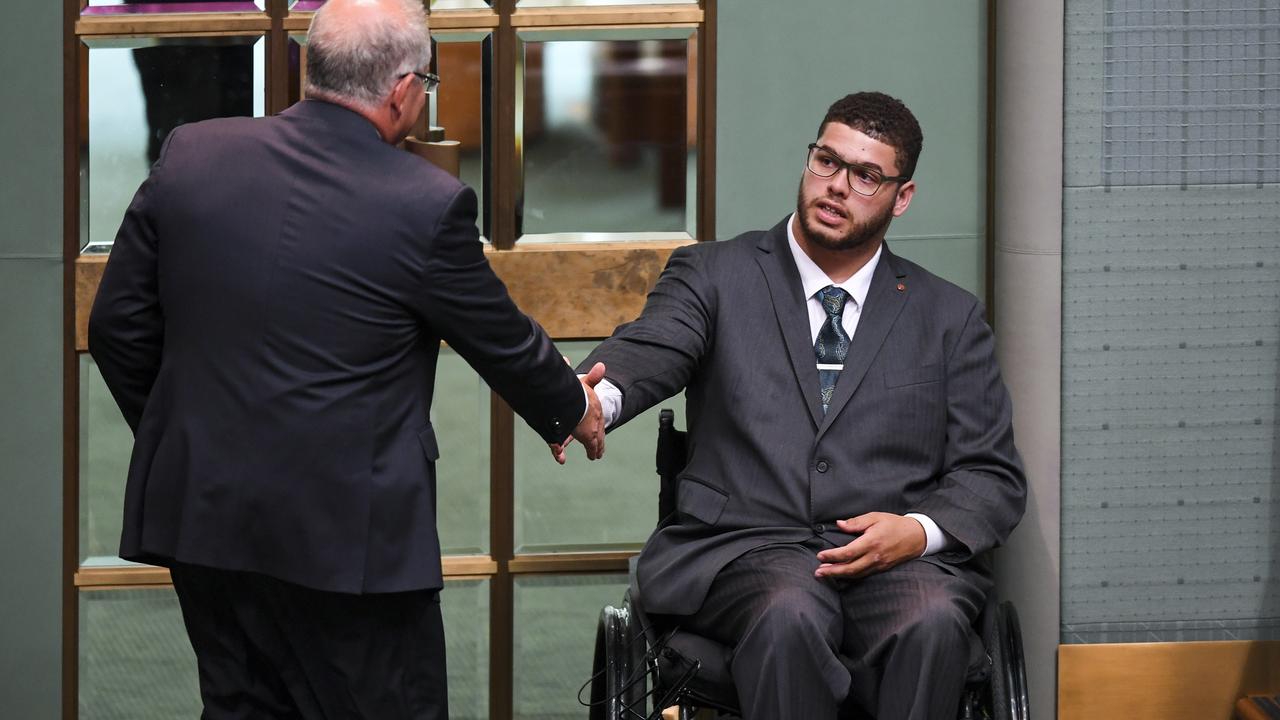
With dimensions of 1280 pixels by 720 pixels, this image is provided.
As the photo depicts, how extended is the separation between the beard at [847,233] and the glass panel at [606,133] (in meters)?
0.65

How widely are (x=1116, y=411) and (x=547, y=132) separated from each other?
149 centimetres

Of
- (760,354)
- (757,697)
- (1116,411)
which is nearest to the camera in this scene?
(757,697)

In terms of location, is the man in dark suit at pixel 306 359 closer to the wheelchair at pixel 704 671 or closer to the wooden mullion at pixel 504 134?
the wheelchair at pixel 704 671

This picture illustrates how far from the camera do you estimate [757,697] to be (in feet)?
9.30

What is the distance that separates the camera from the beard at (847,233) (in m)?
3.26

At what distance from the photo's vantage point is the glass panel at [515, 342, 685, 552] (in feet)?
13.1

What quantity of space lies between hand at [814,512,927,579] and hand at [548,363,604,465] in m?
0.47

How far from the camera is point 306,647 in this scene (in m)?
2.66

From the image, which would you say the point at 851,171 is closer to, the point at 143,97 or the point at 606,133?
the point at 606,133

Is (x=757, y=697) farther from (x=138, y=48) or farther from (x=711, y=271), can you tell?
(x=138, y=48)

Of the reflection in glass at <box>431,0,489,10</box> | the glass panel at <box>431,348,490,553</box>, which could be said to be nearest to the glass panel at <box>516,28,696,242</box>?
the reflection in glass at <box>431,0,489,10</box>

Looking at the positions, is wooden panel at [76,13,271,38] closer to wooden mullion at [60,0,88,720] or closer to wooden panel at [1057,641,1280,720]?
wooden mullion at [60,0,88,720]
